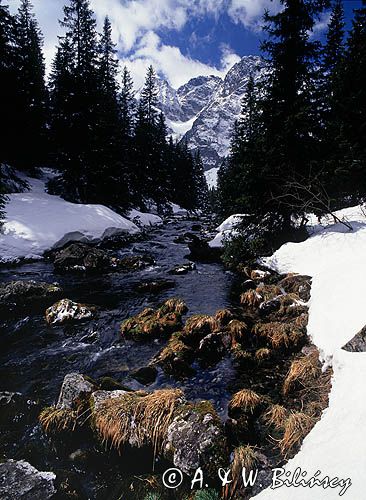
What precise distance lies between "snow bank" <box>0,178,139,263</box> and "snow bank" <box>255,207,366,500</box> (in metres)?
12.4

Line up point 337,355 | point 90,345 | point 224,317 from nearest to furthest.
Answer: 1. point 337,355
2. point 90,345
3. point 224,317

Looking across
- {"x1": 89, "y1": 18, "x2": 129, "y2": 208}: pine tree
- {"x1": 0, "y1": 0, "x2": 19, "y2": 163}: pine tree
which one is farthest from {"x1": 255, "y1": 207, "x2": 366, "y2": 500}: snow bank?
{"x1": 0, "y1": 0, "x2": 19, "y2": 163}: pine tree

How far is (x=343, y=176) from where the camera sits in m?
12.4

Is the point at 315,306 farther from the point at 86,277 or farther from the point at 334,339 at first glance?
the point at 86,277

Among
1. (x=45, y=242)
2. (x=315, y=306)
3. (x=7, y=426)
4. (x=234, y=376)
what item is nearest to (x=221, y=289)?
(x=315, y=306)

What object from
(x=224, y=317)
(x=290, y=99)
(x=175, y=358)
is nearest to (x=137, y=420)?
(x=175, y=358)

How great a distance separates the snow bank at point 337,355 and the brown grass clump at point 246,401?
52.2 inches

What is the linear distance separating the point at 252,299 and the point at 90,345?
17.7ft

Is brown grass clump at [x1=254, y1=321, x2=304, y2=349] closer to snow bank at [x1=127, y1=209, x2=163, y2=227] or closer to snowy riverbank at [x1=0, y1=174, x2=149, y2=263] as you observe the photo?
snowy riverbank at [x1=0, y1=174, x2=149, y2=263]

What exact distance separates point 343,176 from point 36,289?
13.5 metres

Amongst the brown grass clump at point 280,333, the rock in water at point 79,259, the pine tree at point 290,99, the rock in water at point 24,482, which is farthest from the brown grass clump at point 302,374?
the rock in water at point 79,259

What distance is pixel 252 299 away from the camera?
9750 millimetres

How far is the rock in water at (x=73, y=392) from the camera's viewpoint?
491cm

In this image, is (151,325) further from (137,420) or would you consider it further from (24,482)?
(24,482)
